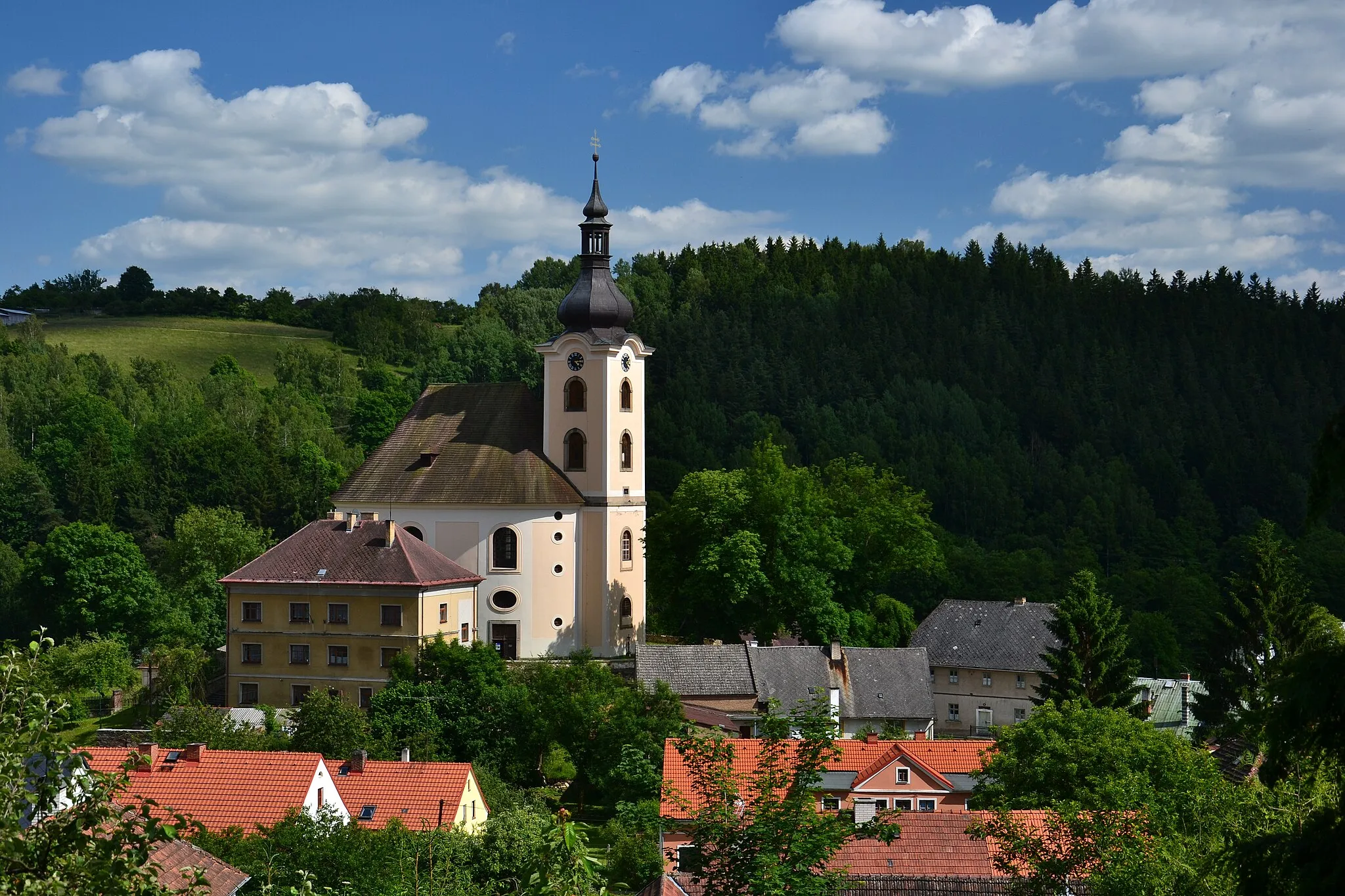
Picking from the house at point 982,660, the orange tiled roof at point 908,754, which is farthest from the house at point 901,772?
the house at point 982,660

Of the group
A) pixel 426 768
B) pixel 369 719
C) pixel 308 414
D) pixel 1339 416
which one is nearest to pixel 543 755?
pixel 369 719

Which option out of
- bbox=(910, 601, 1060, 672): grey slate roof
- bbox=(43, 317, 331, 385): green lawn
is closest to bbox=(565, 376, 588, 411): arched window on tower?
bbox=(910, 601, 1060, 672): grey slate roof

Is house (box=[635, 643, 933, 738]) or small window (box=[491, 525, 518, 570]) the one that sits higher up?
small window (box=[491, 525, 518, 570])

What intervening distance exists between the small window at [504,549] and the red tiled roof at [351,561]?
206cm

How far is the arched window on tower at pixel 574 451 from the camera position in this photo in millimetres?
51219

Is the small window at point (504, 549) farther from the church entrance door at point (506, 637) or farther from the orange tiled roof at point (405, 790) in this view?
the orange tiled roof at point (405, 790)

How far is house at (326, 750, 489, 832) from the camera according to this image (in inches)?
1283

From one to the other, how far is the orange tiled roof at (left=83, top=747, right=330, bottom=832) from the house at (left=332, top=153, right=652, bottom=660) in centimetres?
1729

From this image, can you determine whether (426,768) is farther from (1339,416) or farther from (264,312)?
(264,312)

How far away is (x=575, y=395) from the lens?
51250mm

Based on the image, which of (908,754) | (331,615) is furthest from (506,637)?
(908,754)

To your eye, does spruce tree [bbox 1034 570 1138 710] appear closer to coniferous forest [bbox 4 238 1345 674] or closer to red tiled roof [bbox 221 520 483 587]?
red tiled roof [bbox 221 520 483 587]

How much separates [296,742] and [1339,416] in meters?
35.2

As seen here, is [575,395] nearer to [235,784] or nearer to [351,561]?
[351,561]
